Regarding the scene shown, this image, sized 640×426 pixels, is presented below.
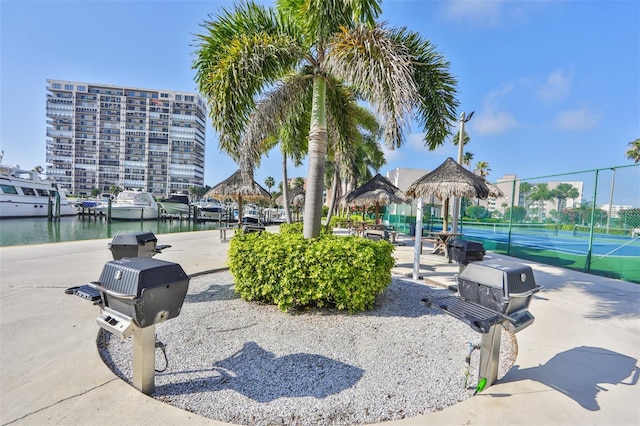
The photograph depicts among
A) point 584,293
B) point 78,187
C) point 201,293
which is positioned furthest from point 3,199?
Result: point 78,187

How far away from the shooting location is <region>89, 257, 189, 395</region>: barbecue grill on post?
75.1 inches

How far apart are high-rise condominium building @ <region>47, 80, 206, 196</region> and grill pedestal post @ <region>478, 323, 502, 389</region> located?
330ft

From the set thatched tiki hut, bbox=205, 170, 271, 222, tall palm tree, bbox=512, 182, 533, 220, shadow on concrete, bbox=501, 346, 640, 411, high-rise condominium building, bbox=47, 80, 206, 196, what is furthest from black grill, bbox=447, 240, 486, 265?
high-rise condominium building, bbox=47, 80, 206, 196

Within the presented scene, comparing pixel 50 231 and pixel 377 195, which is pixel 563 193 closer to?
pixel 377 195

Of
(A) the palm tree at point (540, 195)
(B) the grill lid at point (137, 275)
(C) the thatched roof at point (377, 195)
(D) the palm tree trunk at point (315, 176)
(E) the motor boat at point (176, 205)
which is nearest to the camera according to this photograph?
A: (B) the grill lid at point (137, 275)

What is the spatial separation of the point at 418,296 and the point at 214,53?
5691mm

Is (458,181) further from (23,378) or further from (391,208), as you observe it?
(391,208)

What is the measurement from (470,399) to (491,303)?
0.77m

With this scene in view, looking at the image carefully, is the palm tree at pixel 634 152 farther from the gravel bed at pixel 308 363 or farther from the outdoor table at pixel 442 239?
the gravel bed at pixel 308 363

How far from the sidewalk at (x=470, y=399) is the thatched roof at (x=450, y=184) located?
4.35 metres

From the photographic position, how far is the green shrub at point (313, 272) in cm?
375

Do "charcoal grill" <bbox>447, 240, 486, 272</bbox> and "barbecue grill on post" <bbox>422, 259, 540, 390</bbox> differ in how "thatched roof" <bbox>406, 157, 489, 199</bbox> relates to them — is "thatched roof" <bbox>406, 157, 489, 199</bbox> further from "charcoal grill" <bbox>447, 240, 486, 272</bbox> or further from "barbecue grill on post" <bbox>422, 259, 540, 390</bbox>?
"barbecue grill on post" <bbox>422, 259, 540, 390</bbox>

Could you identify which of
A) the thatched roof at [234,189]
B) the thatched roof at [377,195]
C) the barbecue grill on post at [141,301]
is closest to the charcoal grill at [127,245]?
the barbecue grill on post at [141,301]

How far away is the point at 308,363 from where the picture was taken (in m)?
2.72
